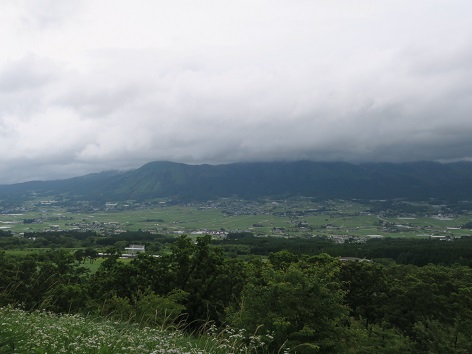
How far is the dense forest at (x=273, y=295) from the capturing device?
15.2 metres

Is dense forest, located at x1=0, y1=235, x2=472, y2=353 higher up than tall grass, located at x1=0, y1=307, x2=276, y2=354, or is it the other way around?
tall grass, located at x1=0, y1=307, x2=276, y2=354

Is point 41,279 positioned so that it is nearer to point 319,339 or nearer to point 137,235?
point 319,339

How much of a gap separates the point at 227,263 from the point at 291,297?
1585 cm

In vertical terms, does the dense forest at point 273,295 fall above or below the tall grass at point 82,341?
below

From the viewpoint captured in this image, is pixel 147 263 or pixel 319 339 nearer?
pixel 319 339

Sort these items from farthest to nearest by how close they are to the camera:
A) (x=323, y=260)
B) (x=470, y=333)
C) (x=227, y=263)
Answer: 1. (x=323, y=260)
2. (x=227, y=263)
3. (x=470, y=333)

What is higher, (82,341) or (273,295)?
(82,341)

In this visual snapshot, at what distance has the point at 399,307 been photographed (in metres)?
31.6

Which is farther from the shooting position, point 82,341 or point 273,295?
point 273,295

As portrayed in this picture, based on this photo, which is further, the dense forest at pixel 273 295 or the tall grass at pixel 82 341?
the dense forest at pixel 273 295

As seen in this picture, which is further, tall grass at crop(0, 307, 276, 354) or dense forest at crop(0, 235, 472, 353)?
dense forest at crop(0, 235, 472, 353)

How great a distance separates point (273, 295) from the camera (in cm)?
1586

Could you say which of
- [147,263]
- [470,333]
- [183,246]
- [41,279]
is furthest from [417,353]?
[41,279]

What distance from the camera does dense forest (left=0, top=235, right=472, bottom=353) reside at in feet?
49.9
